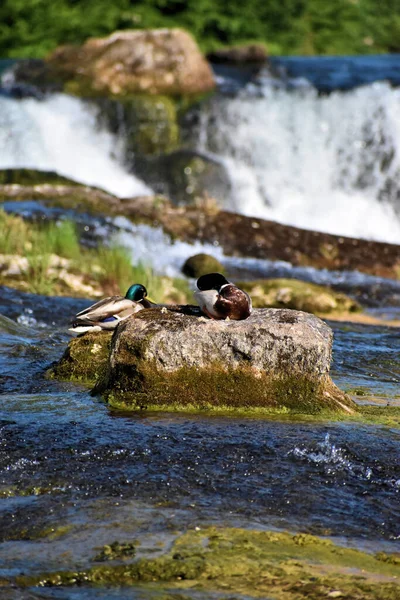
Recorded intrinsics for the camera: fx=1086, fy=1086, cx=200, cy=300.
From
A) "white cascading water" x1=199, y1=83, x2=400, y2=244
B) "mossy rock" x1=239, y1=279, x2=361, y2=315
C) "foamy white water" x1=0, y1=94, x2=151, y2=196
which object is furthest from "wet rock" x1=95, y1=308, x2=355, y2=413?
"foamy white water" x1=0, y1=94, x2=151, y2=196

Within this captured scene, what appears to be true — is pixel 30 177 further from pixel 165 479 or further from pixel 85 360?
pixel 165 479

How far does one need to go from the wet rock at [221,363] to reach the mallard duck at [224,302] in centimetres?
8

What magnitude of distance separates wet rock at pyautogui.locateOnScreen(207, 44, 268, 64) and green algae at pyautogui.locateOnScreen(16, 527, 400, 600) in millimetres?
25162

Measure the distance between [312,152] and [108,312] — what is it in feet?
54.0

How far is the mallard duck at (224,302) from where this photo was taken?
6.48m

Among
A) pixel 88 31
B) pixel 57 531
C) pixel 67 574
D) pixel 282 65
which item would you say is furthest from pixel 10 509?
pixel 88 31

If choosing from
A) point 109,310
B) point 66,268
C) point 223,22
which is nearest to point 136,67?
point 223,22

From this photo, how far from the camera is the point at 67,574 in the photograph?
4316 millimetres

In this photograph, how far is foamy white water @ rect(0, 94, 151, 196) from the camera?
73.8 feet

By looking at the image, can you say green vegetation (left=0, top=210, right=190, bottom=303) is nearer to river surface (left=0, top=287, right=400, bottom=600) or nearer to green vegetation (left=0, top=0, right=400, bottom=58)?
river surface (left=0, top=287, right=400, bottom=600)

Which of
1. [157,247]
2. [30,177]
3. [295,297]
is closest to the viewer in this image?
[295,297]

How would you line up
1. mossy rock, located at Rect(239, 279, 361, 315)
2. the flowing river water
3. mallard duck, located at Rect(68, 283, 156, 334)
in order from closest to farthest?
the flowing river water < mallard duck, located at Rect(68, 283, 156, 334) < mossy rock, located at Rect(239, 279, 361, 315)

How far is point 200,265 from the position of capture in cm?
1498

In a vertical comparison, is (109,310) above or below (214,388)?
below
